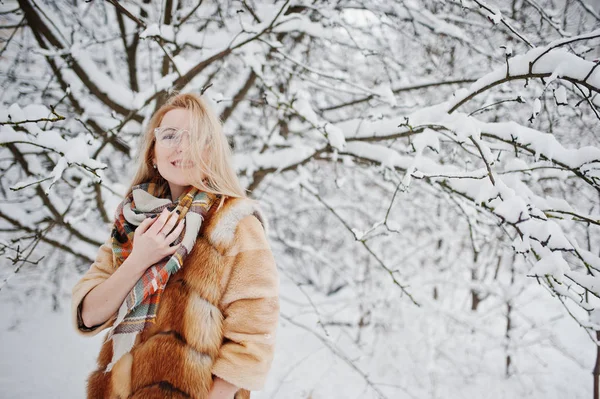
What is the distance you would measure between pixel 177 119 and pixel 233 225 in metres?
0.51

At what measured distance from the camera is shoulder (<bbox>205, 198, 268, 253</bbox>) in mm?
1156

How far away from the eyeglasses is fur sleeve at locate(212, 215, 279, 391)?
44 cm

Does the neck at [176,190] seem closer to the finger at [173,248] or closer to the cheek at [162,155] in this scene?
the cheek at [162,155]

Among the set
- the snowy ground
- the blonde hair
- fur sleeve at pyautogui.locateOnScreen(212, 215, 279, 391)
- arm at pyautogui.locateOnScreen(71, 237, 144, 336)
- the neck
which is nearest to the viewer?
fur sleeve at pyautogui.locateOnScreen(212, 215, 279, 391)

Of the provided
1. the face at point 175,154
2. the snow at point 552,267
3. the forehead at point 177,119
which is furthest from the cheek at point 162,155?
the snow at point 552,267

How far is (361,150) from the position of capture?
213cm

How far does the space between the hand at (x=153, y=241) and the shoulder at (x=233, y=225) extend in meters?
0.13

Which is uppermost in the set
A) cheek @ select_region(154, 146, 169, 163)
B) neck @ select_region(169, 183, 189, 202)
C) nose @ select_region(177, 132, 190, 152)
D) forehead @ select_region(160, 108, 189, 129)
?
forehead @ select_region(160, 108, 189, 129)

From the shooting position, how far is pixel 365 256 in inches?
164

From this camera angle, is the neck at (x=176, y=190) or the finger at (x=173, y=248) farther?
the neck at (x=176, y=190)

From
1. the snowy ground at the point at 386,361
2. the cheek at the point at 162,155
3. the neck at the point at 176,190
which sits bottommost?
the snowy ground at the point at 386,361

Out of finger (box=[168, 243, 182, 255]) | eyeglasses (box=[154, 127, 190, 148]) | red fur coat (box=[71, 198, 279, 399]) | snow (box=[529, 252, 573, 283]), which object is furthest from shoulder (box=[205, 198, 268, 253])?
snow (box=[529, 252, 573, 283])

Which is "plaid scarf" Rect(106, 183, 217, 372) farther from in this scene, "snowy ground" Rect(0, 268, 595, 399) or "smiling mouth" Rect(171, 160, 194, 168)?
"snowy ground" Rect(0, 268, 595, 399)

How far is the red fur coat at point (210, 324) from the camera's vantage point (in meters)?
1.03
